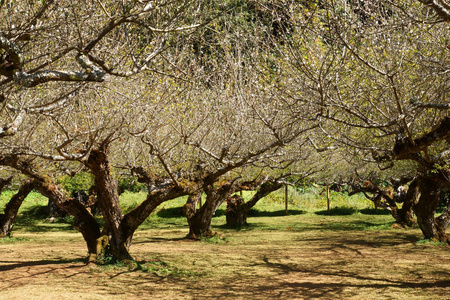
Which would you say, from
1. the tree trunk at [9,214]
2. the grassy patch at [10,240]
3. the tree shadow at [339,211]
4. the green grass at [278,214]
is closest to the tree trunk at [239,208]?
the green grass at [278,214]

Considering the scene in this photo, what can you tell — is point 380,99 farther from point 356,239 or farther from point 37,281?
point 356,239

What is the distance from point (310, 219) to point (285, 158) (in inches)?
494

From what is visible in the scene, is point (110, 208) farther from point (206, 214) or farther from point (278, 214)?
point (278, 214)

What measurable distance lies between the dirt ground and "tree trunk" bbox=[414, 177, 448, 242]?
0.77 metres

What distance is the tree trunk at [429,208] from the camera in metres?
16.6

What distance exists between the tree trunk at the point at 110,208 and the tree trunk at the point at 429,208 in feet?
34.7

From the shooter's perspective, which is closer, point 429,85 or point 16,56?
point 16,56

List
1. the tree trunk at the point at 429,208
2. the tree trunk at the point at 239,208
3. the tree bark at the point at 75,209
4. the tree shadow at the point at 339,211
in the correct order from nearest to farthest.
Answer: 1. the tree bark at the point at 75,209
2. the tree trunk at the point at 429,208
3. the tree trunk at the point at 239,208
4. the tree shadow at the point at 339,211

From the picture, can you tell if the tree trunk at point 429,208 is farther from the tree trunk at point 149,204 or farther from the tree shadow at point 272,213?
the tree shadow at point 272,213

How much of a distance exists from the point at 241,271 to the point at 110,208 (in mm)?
4116

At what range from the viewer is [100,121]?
36.0ft

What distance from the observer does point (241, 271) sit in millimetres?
13359

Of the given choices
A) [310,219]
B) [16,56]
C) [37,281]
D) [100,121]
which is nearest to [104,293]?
[37,281]

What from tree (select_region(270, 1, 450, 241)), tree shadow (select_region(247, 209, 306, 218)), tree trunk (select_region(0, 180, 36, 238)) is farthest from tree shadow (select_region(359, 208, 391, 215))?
tree trunk (select_region(0, 180, 36, 238))
